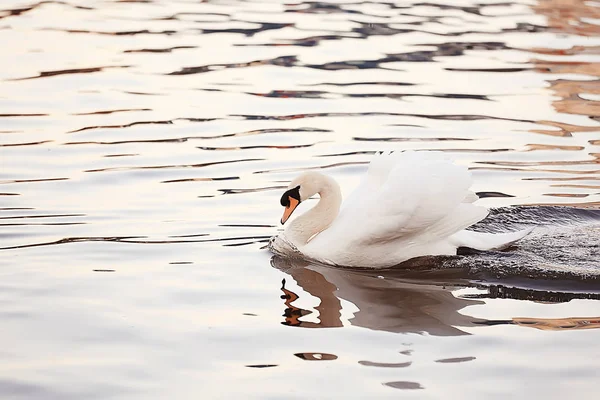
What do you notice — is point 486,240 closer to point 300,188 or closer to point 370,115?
point 300,188

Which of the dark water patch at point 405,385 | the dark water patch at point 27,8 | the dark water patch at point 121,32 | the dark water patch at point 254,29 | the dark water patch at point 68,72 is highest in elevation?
the dark water patch at point 27,8

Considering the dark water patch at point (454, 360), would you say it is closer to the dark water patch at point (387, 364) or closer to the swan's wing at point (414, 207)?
the dark water patch at point (387, 364)

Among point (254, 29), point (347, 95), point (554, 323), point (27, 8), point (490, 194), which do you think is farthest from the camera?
point (27, 8)

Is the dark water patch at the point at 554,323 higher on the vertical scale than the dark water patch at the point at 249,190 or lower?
higher

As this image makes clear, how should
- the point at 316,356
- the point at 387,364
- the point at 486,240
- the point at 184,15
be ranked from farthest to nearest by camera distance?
1. the point at 184,15
2. the point at 486,240
3. the point at 316,356
4. the point at 387,364

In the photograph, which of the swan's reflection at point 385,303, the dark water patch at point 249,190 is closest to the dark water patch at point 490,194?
the dark water patch at point 249,190

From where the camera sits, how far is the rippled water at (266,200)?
6293 mm

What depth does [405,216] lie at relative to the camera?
7855 millimetres

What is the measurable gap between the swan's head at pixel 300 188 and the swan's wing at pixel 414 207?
1.06ft

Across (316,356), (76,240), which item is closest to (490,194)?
(76,240)

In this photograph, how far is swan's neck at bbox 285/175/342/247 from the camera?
850 cm

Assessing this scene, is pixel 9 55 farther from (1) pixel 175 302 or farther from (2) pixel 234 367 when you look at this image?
(2) pixel 234 367

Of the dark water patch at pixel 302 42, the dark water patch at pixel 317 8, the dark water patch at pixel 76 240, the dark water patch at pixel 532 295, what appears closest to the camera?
the dark water patch at pixel 532 295

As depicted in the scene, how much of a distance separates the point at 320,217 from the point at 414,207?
0.98 m
